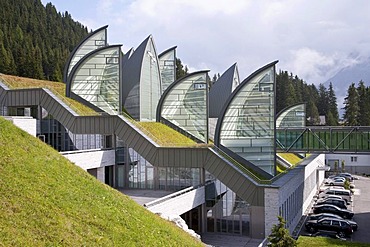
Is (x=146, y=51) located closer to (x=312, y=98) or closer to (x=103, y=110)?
(x=103, y=110)

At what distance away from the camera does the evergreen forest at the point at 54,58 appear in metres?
69.2

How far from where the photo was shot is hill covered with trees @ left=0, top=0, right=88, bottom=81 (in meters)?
67.1

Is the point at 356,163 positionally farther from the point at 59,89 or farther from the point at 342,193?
the point at 59,89

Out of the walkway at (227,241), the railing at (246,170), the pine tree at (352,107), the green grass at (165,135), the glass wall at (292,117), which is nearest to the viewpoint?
the walkway at (227,241)

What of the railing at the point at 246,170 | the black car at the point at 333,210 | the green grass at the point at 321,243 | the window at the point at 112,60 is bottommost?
the black car at the point at 333,210

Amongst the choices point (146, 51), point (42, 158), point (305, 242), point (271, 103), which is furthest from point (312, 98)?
point (42, 158)

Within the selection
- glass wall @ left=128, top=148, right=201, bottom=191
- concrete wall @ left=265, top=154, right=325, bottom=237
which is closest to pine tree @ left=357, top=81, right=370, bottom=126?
concrete wall @ left=265, top=154, right=325, bottom=237

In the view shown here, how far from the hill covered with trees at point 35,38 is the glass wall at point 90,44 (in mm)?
28094

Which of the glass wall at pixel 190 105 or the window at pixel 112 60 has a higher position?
the window at pixel 112 60

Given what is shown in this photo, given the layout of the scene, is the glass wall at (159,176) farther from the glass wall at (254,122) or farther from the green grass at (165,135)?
the glass wall at (254,122)

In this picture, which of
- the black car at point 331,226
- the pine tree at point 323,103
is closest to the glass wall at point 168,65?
the black car at point 331,226

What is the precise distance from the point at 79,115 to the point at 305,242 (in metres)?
18.1

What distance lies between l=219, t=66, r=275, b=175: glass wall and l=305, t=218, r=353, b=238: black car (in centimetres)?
504

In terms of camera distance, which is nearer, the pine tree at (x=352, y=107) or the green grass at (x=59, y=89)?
the green grass at (x=59, y=89)
